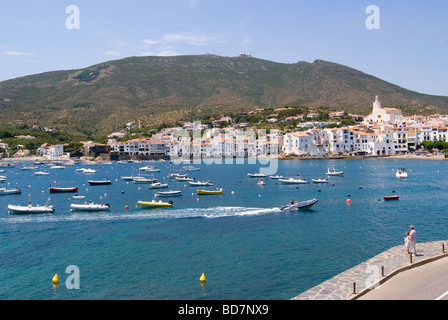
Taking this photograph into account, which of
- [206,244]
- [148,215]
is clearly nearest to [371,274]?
[206,244]

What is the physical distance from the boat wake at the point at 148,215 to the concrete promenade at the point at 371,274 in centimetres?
1607

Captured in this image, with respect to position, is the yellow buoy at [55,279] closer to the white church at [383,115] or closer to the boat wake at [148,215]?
the boat wake at [148,215]

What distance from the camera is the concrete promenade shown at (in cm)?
1208

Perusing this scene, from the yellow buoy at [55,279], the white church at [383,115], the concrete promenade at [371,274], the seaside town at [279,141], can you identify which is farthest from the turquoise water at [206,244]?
the white church at [383,115]

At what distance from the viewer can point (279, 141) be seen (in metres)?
121

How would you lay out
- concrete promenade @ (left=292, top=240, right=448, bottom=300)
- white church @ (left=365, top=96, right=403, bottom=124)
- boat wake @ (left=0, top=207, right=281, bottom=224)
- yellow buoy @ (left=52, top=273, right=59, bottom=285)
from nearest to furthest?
concrete promenade @ (left=292, top=240, right=448, bottom=300) < yellow buoy @ (left=52, top=273, right=59, bottom=285) < boat wake @ (left=0, top=207, right=281, bottom=224) < white church @ (left=365, top=96, right=403, bottom=124)

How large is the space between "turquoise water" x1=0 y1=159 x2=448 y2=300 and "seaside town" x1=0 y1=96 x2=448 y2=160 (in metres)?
74.4

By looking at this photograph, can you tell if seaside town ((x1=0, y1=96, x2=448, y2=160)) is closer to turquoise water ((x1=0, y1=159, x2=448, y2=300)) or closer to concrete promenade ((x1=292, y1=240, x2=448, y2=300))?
turquoise water ((x1=0, y1=159, x2=448, y2=300))

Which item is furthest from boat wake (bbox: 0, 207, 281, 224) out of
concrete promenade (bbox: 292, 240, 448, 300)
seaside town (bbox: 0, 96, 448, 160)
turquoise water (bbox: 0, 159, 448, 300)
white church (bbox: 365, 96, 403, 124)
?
white church (bbox: 365, 96, 403, 124)

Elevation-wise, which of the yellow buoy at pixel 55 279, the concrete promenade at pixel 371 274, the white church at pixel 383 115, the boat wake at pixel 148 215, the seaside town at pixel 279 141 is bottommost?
the yellow buoy at pixel 55 279

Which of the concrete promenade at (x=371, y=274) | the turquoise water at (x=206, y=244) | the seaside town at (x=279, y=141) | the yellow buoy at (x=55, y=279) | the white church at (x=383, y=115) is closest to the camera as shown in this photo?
the concrete promenade at (x=371, y=274)

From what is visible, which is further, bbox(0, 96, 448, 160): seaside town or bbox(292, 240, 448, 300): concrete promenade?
bbox(0, 96, 448, 160): seaside town

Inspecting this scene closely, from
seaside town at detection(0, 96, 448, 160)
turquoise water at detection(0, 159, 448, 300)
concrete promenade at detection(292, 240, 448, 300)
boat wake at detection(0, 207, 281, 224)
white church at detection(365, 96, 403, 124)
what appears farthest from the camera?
white church at detection(365, 96, 403, 124)

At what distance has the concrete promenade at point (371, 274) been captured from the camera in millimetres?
12078
